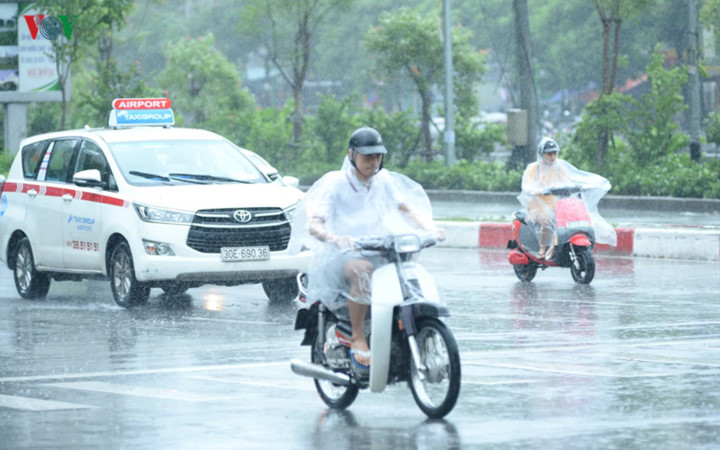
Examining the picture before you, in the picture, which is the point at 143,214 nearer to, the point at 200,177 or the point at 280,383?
the point at 200,177

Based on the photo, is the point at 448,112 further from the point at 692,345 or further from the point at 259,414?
the point at 259,414

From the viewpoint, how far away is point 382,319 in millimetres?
8008

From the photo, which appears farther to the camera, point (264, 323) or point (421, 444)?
point (264, 323)

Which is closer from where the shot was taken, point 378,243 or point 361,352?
point 378,243

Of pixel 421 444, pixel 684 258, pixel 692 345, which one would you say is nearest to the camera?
→ pixel 421 444

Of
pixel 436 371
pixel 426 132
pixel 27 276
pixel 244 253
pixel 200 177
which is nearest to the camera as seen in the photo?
pixel 436 371

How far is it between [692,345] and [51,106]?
33.1 m

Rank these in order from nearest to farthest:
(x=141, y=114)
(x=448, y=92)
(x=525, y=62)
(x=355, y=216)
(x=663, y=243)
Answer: (x=355, y=216) → (x=141, y=114) → (x=663, y=243) → (x=525, y=62) → (x=448, y=92)

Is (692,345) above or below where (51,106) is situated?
below

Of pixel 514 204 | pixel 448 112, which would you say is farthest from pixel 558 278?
pixel 448 112

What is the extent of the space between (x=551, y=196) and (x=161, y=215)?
4588 mm

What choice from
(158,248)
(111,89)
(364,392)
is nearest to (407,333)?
(364,392)

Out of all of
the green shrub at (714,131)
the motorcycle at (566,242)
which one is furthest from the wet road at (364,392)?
the green shrub at (714,131)

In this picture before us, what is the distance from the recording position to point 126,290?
14.5m
